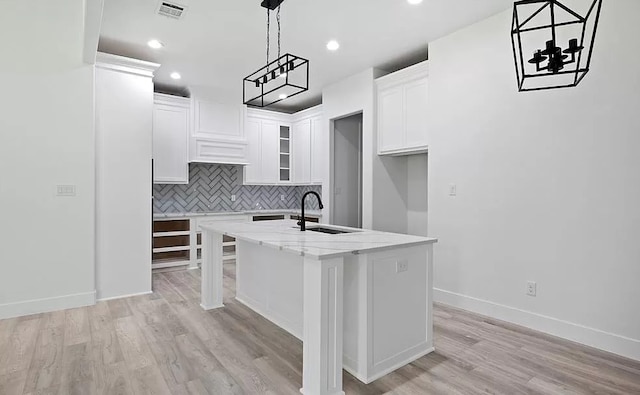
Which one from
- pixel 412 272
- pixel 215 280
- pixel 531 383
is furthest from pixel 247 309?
pixel 531 383

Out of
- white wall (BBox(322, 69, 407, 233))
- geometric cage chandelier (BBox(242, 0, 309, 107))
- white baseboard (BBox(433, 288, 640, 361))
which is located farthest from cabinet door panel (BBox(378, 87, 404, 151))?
white baseboard (BBox(433, 288, 640, 361))

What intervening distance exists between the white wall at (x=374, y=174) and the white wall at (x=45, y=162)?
2.95 meters

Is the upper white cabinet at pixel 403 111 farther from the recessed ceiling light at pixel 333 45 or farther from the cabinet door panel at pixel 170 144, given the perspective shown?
the cabinet door panel at pixel 170 144

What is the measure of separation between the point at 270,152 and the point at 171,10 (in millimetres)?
3136

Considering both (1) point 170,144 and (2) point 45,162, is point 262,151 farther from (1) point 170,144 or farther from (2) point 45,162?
(2) point 45,162

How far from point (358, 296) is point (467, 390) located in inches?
31.4

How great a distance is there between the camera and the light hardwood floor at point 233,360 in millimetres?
2086

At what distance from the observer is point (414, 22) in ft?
10.6

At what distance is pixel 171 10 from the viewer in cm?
300

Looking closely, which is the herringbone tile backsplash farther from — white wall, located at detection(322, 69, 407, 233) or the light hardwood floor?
the light hardwood floor

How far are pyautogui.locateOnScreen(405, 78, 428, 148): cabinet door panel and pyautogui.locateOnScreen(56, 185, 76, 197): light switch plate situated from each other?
3.43m

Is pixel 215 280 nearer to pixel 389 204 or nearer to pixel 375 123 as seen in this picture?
pixel 389 204

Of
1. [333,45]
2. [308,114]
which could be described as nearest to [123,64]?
[333,45]

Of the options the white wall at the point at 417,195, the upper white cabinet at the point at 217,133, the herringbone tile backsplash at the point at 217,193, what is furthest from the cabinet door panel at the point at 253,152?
the white wall at the point at 417,195
